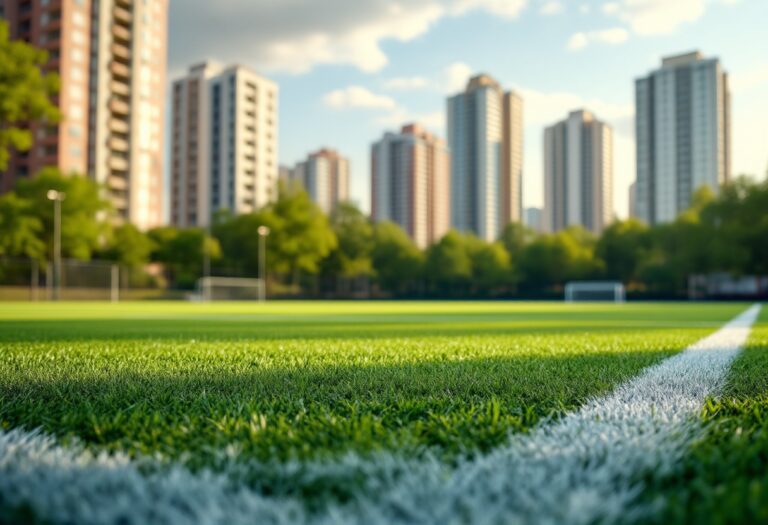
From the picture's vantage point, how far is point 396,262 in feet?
183

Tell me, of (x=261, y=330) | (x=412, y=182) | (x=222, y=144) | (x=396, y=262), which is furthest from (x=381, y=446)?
(x=412, y=182)

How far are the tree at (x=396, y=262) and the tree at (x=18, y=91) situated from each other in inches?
1607

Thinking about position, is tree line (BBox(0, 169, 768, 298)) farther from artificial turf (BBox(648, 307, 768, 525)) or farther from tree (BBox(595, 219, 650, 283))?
artificial turf (BBox(648, 307, 768, 525))

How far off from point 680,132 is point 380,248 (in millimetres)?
53044

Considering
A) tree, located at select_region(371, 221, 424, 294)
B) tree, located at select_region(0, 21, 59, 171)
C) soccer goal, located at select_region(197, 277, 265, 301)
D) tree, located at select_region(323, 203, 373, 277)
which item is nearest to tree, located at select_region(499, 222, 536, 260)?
tree, located at select_region(371, 221, 424, 294)

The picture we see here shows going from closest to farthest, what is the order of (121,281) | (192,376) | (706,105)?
(192,376)
(121,281)
(706,105)

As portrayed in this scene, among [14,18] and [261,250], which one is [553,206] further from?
[14,18]

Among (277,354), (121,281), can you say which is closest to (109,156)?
(121,281)

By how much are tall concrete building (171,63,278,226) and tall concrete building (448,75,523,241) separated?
38572 millimetres

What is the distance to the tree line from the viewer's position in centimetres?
3847

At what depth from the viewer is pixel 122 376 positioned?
2.73 meters

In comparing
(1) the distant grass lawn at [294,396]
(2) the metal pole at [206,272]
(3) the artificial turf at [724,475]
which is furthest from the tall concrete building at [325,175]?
(3) the artificial turf at [724,475]

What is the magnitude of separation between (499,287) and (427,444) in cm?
5347

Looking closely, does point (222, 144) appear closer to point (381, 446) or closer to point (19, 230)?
point (19, 230)
